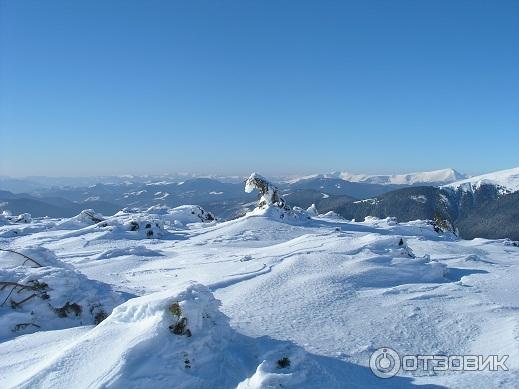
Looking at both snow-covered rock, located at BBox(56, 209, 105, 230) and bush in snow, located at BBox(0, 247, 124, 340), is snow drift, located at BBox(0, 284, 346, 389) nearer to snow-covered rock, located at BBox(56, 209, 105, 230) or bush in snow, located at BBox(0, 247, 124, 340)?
bush in snow, located at BBox(0, 247, 124, 340)

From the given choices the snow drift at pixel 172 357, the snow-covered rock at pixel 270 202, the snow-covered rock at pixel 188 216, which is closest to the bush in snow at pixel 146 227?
the snow-covered rock at pixel 270 202

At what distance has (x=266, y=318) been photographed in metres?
8.73

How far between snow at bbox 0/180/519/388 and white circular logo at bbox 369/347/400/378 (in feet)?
0.46

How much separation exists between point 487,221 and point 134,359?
18499cm

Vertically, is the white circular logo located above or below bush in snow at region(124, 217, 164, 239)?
above

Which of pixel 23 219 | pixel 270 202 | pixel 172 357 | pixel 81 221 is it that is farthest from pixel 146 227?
pixel 172 357

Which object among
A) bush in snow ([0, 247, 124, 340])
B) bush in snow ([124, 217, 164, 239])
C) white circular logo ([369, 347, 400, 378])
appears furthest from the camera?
bush in snow ([124, 217, 164, 239])

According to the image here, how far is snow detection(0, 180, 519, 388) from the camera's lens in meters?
5.83

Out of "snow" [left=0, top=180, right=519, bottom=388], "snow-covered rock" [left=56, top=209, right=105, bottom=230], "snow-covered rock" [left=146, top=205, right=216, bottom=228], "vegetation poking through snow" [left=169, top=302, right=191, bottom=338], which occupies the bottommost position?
"snow-covered rock" [left=146, top=205, right=216, bottom=228]

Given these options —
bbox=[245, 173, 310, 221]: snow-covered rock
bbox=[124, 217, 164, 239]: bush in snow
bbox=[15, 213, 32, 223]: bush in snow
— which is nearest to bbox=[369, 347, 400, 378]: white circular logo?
bbox=[124, 217, 164, 239]: bush in snow

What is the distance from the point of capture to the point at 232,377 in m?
5.92

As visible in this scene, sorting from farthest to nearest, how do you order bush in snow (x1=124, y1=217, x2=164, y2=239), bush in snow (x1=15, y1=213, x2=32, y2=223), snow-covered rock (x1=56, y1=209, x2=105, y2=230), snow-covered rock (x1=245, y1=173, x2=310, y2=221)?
bush in snow (x1=15, y1=213, x2=32, y2=223) < snow-covered rock (x1=56, y1=209, x2=105, y2=230) < snow-covered rock (x1=245, y1=173, x2=310, y2=221) < bush in snow (x1=124, y1=217, x2=164, y2=239)

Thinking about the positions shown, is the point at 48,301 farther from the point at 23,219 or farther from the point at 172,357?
the point at 23,219

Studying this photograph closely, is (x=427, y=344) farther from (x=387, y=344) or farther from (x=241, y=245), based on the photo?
(x=241, y=245)
